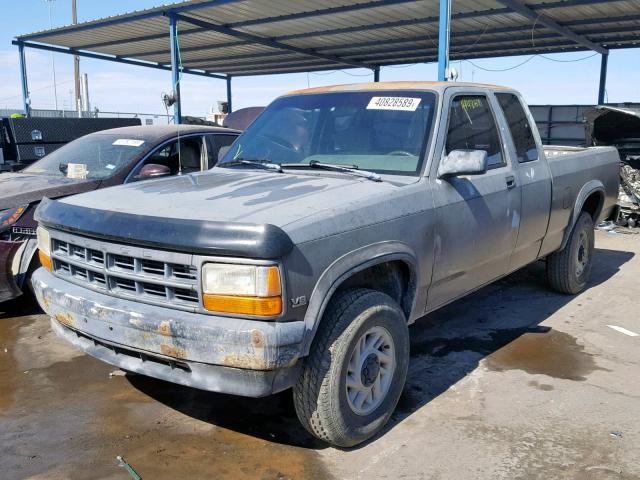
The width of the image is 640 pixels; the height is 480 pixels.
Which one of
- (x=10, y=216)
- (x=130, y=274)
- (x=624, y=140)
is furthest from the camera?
(x=624, y=140)

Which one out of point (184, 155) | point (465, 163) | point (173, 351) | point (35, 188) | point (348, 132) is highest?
point (348, 132)

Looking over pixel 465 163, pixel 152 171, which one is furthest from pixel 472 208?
pixel 152 171

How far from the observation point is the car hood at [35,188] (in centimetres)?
519

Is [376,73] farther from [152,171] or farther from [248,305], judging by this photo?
[248,305]

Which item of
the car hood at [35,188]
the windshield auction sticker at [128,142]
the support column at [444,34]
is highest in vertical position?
the support column at [444,34]

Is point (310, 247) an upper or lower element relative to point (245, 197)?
lower

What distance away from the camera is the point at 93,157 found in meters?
6.08

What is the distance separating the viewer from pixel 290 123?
14.2 ft

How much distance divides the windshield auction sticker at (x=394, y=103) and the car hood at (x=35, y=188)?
119 inches

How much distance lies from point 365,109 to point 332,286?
64.4 inches

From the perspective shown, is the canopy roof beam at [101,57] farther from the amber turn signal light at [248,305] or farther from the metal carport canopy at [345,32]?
the amber turn signal light at [248,305]

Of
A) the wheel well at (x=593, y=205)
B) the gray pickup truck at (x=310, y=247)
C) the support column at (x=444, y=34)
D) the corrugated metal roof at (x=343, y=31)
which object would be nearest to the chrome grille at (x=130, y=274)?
the gray pickup truck at (x=310, y=247)

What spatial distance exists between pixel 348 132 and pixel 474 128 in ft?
3.11

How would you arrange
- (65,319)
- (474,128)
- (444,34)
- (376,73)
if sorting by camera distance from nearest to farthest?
(65,319) → (474,128) → (444,34) → (376,73)
